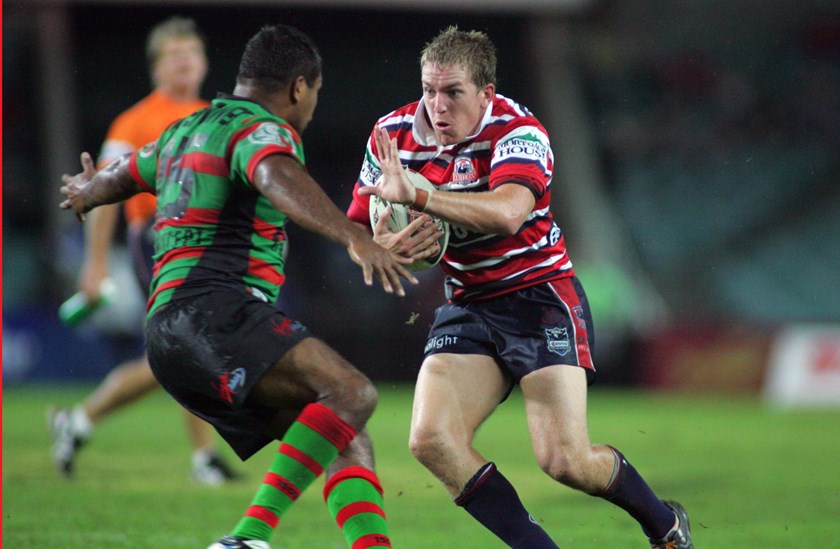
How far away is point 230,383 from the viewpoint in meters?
3.95

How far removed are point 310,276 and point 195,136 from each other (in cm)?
1405

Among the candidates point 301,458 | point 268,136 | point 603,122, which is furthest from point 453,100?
point 603,122

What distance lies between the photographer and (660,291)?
1859cm

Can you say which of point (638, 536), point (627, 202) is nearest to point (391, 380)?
point (627, 202)

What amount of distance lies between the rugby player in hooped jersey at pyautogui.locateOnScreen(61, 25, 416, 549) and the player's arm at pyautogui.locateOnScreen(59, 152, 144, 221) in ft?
0.51

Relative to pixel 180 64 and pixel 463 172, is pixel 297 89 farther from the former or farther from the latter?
pixel 180 64

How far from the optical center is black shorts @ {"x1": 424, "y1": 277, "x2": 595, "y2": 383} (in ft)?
15.0

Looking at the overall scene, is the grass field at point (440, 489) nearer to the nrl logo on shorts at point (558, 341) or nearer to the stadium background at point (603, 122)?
the nrl logo on shorts at point (558, 341)

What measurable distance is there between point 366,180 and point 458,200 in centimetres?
71

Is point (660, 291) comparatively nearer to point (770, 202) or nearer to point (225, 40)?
point (770, 202)

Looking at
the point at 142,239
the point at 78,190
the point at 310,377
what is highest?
the point at 78,190

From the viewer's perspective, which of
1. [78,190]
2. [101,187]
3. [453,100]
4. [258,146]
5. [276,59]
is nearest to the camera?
[258,146]

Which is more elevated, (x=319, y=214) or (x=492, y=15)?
(x=319, y=214)

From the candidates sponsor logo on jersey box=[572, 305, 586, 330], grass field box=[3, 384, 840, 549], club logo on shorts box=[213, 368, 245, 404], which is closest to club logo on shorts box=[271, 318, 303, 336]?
club logo on shorts box=[213, 368, 245, 404]
